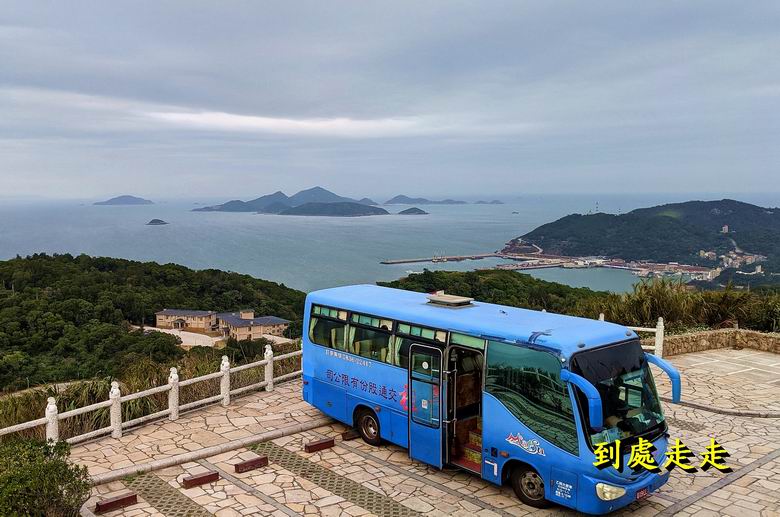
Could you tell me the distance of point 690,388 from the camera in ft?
43.2

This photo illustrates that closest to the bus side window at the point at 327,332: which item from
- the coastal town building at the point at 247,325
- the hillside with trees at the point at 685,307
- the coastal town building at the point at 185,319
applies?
the hillside with trees at the point at 685,307

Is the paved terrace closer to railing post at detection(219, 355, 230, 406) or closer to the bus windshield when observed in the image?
railing post at detection(219, 355, 230, 406)

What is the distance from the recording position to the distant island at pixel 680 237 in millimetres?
77812

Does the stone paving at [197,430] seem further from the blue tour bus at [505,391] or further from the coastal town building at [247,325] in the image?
the coastal town building at [247,325]

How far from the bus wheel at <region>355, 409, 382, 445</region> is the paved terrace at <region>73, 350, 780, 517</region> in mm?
209

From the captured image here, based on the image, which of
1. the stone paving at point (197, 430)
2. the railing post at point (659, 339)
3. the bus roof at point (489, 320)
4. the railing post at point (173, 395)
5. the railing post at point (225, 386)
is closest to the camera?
the bus roof at point (489, 320)

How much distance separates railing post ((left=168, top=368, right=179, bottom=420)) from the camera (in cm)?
1085

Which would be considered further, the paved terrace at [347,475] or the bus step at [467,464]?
the bus step at [467,464]

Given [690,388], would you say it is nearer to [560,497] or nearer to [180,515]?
[560,497]

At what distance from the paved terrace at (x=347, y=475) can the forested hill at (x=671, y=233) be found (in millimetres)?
Result: 72534

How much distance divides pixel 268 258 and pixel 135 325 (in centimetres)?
10040

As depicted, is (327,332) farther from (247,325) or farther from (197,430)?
(247,325)

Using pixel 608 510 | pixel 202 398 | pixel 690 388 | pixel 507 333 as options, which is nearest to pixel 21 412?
pixel 202 398

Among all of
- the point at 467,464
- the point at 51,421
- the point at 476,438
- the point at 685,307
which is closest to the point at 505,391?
the point at 476,438
